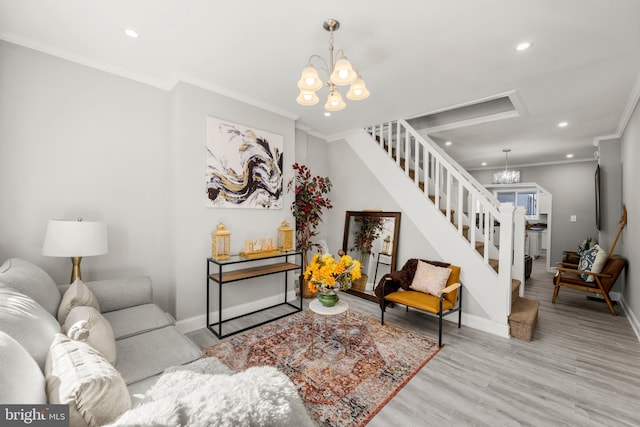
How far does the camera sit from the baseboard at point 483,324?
114 inches

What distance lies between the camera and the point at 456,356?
98.3 inches

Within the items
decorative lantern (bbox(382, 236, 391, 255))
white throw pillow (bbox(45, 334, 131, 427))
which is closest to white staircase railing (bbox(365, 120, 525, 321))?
decorative lantern (bbox(382, 236, 391, 255))

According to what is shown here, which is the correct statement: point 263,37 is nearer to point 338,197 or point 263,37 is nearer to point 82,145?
point 82,145

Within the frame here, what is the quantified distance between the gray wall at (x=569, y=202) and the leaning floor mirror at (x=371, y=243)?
15.6 ft

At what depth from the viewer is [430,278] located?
3092 millimetres

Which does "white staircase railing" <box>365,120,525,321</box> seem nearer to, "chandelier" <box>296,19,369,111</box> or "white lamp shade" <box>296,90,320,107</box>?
"chandelier" <box>296,19,369,111</box>

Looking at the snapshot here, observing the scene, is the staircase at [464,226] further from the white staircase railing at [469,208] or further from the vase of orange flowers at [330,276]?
the vase of orange flowers at [330,276]

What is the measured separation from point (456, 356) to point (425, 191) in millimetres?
2018

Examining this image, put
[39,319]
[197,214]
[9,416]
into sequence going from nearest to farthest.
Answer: [9,416] < [39,319] < [197,214]

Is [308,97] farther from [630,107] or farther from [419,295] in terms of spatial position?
[630,107]

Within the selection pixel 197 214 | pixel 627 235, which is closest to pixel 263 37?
pixel 197 214

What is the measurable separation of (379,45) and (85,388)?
2643mm

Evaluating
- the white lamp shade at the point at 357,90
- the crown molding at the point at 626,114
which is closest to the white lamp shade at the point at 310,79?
the white lamp shade at the point at 357,90

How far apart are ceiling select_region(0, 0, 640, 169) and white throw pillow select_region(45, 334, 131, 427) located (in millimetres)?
2099
